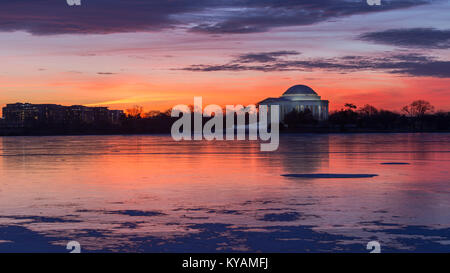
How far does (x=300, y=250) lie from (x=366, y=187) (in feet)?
27.4

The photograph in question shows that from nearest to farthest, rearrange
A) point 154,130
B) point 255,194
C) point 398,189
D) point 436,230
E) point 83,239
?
point 83,239, point 436,230, point 255,194, point 398,189, point 154,130

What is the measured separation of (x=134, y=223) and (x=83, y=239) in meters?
1.53

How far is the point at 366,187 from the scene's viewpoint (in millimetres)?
15883

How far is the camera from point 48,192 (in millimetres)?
15172

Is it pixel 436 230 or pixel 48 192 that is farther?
pixel 48 192

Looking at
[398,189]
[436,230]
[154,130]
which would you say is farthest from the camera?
[154,130]

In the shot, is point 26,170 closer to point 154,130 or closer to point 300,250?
point 300,250
